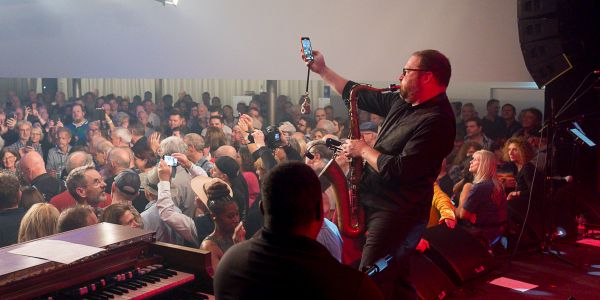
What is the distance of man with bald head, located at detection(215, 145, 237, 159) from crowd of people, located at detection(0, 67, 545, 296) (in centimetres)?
1

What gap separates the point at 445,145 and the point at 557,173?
15.6ft

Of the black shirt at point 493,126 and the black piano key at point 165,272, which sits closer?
the black piano key at point 165,272

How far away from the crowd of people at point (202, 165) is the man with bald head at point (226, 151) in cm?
1

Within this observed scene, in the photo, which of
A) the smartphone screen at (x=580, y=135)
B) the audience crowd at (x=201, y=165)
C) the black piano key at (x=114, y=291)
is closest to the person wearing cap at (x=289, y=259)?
the black piano key at (x=114, y=291)

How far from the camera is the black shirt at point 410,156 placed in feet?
10.2

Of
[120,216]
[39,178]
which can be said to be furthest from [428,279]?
[39,178]

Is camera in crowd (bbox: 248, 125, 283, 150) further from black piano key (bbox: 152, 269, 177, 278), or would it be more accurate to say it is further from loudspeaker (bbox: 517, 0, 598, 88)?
black piano key (bbox: 152, 269, 177, 278)

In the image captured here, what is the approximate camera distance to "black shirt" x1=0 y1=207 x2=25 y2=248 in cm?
534

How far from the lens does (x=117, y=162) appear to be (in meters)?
6.68

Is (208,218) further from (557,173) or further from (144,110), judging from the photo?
(557,173)

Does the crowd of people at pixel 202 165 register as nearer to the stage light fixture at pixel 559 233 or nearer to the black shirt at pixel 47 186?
the black shirt at pixel 47 186

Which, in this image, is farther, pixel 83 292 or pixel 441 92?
pixel 441 92

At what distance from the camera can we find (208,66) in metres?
7.29

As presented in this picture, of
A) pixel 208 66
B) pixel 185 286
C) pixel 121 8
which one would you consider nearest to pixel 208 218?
pixel 208 66
